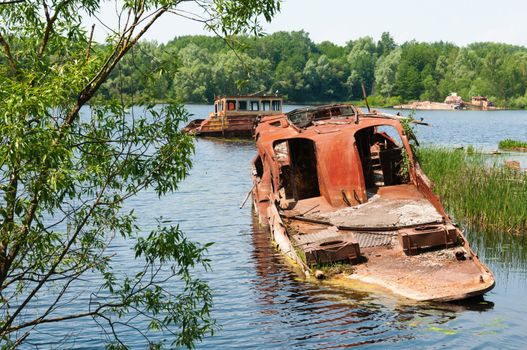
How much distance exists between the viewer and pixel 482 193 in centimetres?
2211

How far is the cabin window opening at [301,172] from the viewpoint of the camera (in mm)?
22141

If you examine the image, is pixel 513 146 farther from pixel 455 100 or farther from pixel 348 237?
pixel 455 100

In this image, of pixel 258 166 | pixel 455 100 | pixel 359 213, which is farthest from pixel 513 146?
pixel 455 100

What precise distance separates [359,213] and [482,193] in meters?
5.51

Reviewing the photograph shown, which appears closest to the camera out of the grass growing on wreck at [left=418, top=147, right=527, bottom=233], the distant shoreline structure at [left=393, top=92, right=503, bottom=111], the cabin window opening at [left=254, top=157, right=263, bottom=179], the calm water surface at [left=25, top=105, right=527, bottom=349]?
the calm water surface at [left=25, top=105, right=527, bottom=349]

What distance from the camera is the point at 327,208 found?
19391 mm

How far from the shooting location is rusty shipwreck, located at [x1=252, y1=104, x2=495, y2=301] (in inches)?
594

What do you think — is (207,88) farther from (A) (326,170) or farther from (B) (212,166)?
(A) (326,170)

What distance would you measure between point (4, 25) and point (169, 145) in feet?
7.89

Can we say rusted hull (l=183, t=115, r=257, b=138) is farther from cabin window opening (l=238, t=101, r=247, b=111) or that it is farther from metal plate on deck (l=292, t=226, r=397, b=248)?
metal plate on deck (l=292, t=226, r=397, b=248)

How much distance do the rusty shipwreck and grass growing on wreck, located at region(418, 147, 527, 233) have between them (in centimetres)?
219

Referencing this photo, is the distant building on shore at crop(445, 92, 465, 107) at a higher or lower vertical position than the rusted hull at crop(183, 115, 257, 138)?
lower

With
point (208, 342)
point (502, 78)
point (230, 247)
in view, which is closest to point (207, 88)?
point (502, 78)

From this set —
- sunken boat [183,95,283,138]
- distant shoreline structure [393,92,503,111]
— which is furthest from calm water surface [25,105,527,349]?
distant shoreline structure [393,92,503,111]
